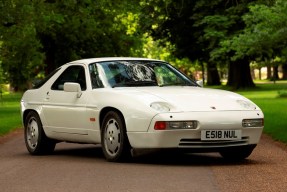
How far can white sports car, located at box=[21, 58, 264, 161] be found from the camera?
426 inches

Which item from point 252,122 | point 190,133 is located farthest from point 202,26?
point 190,133

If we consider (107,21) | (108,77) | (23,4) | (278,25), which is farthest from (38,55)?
(108,77)

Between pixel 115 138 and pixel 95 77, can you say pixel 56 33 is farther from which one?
pixel 115 138

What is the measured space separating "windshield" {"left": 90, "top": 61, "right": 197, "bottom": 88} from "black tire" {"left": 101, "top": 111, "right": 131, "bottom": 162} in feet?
2.38

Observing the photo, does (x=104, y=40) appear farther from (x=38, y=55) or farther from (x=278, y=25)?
(x=278, y=25)

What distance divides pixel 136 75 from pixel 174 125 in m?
1.71

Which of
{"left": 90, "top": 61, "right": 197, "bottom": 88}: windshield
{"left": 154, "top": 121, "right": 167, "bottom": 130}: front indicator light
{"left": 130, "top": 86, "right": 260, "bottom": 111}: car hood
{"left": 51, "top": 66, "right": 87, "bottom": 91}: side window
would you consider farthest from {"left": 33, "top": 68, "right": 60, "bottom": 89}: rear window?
{"left": 154, "top": 121, "right": 167, "bottom": 130}: front indicator light

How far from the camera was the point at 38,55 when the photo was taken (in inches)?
1802

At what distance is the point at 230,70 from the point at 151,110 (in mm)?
49233

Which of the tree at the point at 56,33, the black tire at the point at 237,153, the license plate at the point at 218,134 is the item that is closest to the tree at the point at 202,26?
the tree at the point at 56,33

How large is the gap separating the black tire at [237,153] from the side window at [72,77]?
2315 mm

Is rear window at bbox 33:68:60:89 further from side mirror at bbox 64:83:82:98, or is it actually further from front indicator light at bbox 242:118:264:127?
front indicator light at bbox 242:118:264:127

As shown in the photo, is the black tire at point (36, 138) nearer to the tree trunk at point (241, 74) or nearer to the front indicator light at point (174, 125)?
the front indicator light at point (174, 125)

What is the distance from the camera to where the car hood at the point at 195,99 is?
10.9 m
